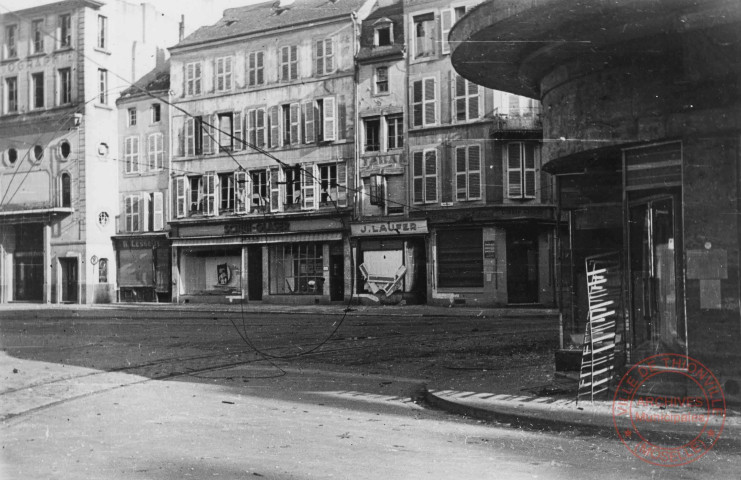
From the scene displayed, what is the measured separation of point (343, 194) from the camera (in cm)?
3372

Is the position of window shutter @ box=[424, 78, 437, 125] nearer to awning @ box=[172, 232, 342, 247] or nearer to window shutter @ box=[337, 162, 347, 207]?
window shutter @ box=[337, 162, 347, 207]

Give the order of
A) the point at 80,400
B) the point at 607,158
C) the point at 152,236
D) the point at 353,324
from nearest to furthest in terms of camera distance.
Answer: the point at 80,400 → the point at 607,158 → the point at 353,324 → the point at 152,236

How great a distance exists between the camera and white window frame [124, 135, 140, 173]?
40.3 m

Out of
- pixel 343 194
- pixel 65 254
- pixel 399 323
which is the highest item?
pixel 343 194

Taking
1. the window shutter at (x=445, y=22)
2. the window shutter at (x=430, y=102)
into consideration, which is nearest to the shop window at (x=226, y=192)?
the window shutter at (x=430, y=102)

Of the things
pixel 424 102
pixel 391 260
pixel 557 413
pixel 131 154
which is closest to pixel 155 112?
pixel 131 154

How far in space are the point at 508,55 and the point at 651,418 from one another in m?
4.92

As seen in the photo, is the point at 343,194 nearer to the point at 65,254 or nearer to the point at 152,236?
the point at 152,236

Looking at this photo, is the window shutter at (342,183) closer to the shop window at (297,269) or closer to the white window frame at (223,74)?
the shop window at (297,269)

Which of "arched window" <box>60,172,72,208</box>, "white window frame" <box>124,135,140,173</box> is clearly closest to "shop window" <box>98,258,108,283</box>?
"arched window" <box>60,172,72,208</box>

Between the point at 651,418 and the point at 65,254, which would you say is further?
the point at 65,254

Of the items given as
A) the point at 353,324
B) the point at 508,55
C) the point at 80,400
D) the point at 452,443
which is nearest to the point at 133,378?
the point at 80,400

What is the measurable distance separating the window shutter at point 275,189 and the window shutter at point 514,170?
36.7 ft

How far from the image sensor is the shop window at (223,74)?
36906mm
